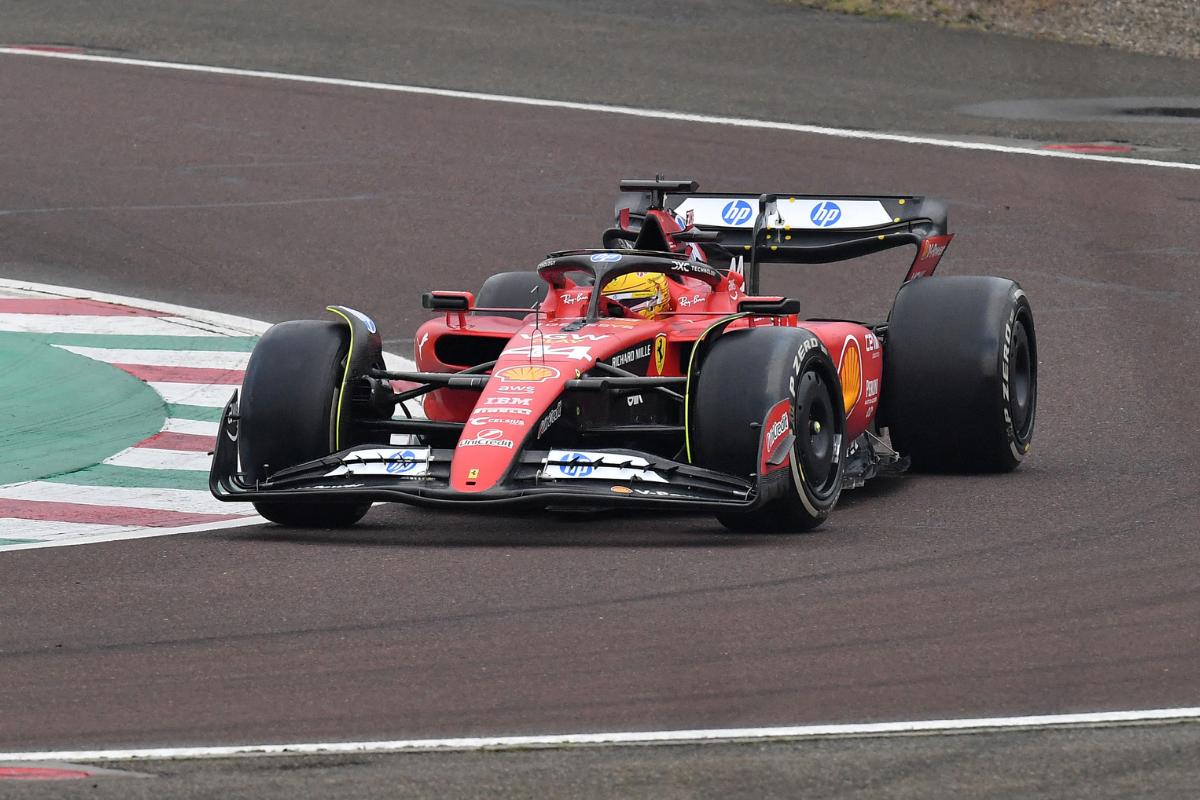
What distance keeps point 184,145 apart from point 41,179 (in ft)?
4.84

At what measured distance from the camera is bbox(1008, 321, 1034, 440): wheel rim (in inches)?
414

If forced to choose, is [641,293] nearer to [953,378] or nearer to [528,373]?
[528,373]

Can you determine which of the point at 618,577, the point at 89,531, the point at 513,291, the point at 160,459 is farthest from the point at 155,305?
the point at 618,577

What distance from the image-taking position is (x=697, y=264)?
9.67 m

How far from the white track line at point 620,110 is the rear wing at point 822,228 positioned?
25.3 ft

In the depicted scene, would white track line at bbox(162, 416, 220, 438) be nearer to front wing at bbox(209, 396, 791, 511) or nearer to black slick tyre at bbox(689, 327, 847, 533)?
front wing at bbox(209, 396, 791, 511)

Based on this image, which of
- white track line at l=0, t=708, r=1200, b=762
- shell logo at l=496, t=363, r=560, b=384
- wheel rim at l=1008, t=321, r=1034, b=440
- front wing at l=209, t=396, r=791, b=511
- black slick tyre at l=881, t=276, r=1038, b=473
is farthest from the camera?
wheel rim at l=1008, t=321, r=1034, b=440

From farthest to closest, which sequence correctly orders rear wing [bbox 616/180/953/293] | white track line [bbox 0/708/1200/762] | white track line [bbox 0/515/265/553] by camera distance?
rear wing [bbox 616/180/953/293], white track line [bbox 0/515/265/553], white track line [bbox 0/708/1200/762]

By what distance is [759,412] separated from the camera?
8484 mm

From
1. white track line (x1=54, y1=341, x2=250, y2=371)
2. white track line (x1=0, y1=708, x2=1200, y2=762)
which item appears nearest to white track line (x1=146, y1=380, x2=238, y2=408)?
white track line (x1=54, y1=341, x2=250, y2=371)

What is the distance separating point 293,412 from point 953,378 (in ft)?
10.9

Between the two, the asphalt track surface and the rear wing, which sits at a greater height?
the rear wing

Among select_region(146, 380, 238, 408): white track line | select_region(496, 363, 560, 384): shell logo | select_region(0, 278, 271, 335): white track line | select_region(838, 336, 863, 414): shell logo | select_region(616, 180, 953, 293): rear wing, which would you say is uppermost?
select_region(616, 180, 953, 293): rear wing

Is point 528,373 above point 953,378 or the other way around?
above
